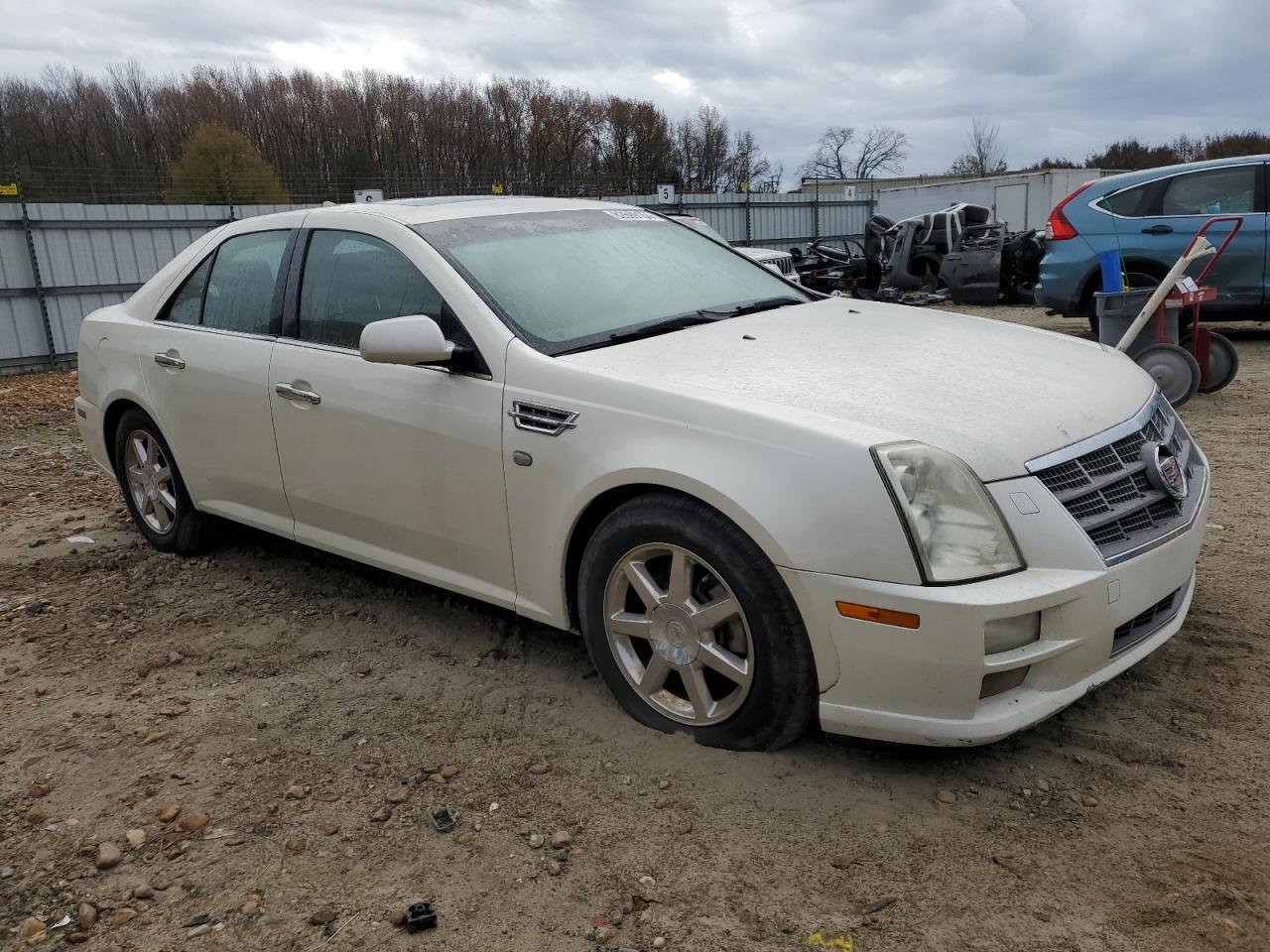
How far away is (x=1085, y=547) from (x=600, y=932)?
150cm

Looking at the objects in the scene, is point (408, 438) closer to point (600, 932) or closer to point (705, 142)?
point (600, 932)

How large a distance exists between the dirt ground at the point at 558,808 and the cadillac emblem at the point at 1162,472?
0.28 m

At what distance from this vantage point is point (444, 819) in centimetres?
271

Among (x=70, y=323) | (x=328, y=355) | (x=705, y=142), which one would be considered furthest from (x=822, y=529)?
(x=705, y=142)

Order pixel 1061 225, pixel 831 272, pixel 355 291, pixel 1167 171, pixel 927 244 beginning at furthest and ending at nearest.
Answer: pixel 831 272 → pixel 927 244 → pixel 1061 225 → pixel 1167 171 → pixel 355 291

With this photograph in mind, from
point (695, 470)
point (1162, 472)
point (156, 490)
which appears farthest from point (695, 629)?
point (156, 490)

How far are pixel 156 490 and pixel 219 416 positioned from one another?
972 mm

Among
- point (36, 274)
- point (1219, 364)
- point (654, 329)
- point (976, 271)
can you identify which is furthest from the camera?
point (976, 271)

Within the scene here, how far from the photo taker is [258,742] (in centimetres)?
320

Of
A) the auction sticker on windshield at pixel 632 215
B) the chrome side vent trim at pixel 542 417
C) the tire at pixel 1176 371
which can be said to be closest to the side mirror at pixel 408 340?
the chrome side vent trim at pixel 542 417

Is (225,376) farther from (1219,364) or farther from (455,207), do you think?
(1219,364)

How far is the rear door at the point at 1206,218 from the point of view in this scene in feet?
31.0

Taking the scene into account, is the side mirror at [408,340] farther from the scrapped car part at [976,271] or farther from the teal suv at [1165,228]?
the scrapped car part at [976,271]

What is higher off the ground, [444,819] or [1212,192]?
[1212,192]
